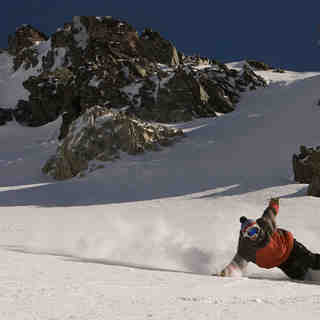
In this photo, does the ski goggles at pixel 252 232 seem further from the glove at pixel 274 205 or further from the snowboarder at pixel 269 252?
the glove at pixel 274 205

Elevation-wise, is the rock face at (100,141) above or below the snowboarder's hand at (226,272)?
below

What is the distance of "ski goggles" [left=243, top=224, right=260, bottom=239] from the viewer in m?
4.50

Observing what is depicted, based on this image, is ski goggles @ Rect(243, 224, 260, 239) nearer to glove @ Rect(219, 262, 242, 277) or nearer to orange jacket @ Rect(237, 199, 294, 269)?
orange jacket @ Rect(237, 199, 294, 269)

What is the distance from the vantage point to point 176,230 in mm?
6930

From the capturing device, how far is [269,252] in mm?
4555

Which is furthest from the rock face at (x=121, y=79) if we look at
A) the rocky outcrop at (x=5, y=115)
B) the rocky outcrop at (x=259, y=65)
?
the rocky outcrop at (x=259, y=65)

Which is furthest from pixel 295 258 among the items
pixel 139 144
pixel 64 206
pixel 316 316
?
pixel 139 144

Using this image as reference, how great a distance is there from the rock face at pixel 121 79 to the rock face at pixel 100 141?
719 cm

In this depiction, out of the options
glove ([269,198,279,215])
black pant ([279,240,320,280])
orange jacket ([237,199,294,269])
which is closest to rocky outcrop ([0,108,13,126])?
glove ([269,198,279,215])

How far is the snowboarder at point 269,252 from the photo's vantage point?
14.8ft

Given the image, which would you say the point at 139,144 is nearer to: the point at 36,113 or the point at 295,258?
the point at 295,258

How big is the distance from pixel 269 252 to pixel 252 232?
1.08 ft

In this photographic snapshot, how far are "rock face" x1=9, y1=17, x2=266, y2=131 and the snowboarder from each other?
66.4ft

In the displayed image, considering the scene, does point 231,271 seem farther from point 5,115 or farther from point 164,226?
point 5,115
